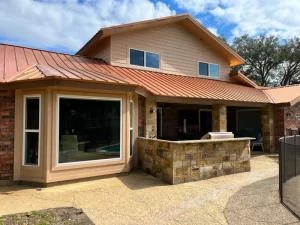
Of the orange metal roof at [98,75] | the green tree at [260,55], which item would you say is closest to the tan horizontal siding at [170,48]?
the orange metal roof at [98,75]

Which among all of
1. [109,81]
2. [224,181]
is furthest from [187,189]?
[109,81]

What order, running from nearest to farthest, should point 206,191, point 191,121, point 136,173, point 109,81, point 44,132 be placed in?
point 206,191, point 44,132, point 109,81, point 136,173, point 191,121

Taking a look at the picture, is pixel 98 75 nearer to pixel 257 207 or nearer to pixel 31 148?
pixel 31 148

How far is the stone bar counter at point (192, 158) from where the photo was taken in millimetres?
6621

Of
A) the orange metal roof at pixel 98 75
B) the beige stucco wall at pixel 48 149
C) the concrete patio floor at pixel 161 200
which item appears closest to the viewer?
the concrete patio floor at pixel 161 200

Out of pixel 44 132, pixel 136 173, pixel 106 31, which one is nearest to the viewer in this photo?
pixel 44 132

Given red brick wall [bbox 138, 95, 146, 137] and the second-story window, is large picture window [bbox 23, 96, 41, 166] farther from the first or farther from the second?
the second-story window

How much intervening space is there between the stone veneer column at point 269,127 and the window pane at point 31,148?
1099 centimetres

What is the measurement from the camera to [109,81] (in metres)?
6.93

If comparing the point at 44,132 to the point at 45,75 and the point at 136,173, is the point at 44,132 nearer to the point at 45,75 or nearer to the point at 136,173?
the point at 45,75

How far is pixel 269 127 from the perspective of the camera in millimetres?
12531

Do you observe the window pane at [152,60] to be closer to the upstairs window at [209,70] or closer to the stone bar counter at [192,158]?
the upstairs window at [209,70]

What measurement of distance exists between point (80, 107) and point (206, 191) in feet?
13.6

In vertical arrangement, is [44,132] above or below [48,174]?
above
